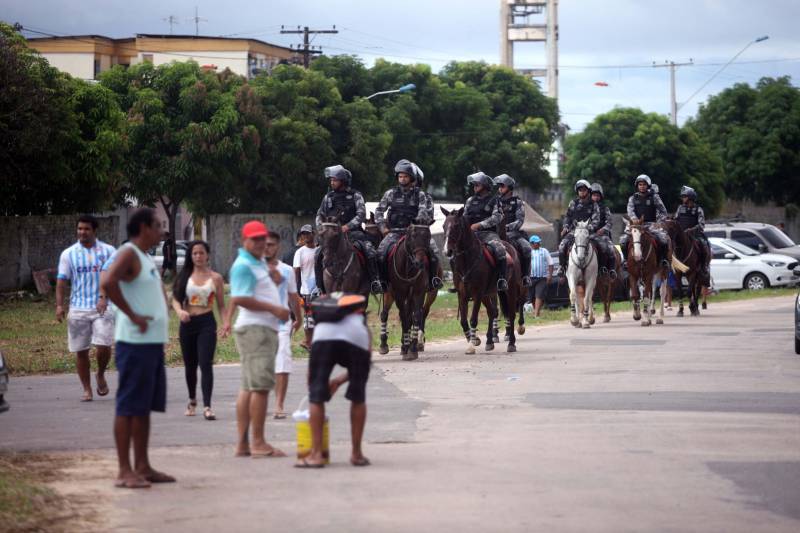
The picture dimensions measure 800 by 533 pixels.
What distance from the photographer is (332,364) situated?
10.4 meters

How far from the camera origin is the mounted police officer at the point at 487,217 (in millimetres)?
21719

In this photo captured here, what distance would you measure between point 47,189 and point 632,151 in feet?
→ 118

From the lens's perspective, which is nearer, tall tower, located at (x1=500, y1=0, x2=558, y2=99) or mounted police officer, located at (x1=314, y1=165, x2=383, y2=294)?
mounted police officer, located at (x1=314, y1=165, x2=383, y2=294)

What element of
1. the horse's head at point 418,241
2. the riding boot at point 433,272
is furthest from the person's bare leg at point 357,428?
the riding boot at point 433,272

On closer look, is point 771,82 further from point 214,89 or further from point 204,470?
point 204,470

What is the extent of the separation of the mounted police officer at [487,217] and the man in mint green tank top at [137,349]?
469 inches

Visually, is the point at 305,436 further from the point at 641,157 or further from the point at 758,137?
the point at 758,137

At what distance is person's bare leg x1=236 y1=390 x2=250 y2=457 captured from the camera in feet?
35.9

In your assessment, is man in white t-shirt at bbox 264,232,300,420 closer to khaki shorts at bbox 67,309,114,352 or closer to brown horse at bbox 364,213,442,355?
khaki shorts at bbox 67,309,114,352

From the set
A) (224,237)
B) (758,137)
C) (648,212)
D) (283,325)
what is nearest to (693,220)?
(648,212)

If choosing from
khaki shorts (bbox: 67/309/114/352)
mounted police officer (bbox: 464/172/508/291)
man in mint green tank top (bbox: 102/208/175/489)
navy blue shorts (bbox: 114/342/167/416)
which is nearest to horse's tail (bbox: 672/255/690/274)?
mounted police officer (bbox: 464/172/508/291)

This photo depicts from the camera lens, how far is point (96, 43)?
84.6 meters

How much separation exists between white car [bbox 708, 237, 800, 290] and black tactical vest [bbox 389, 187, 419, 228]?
76.8 feet

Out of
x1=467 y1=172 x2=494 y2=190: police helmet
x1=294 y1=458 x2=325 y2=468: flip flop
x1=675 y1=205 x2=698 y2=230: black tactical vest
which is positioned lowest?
x1=294 y1=458 x2=325 y2=468: flip flop
